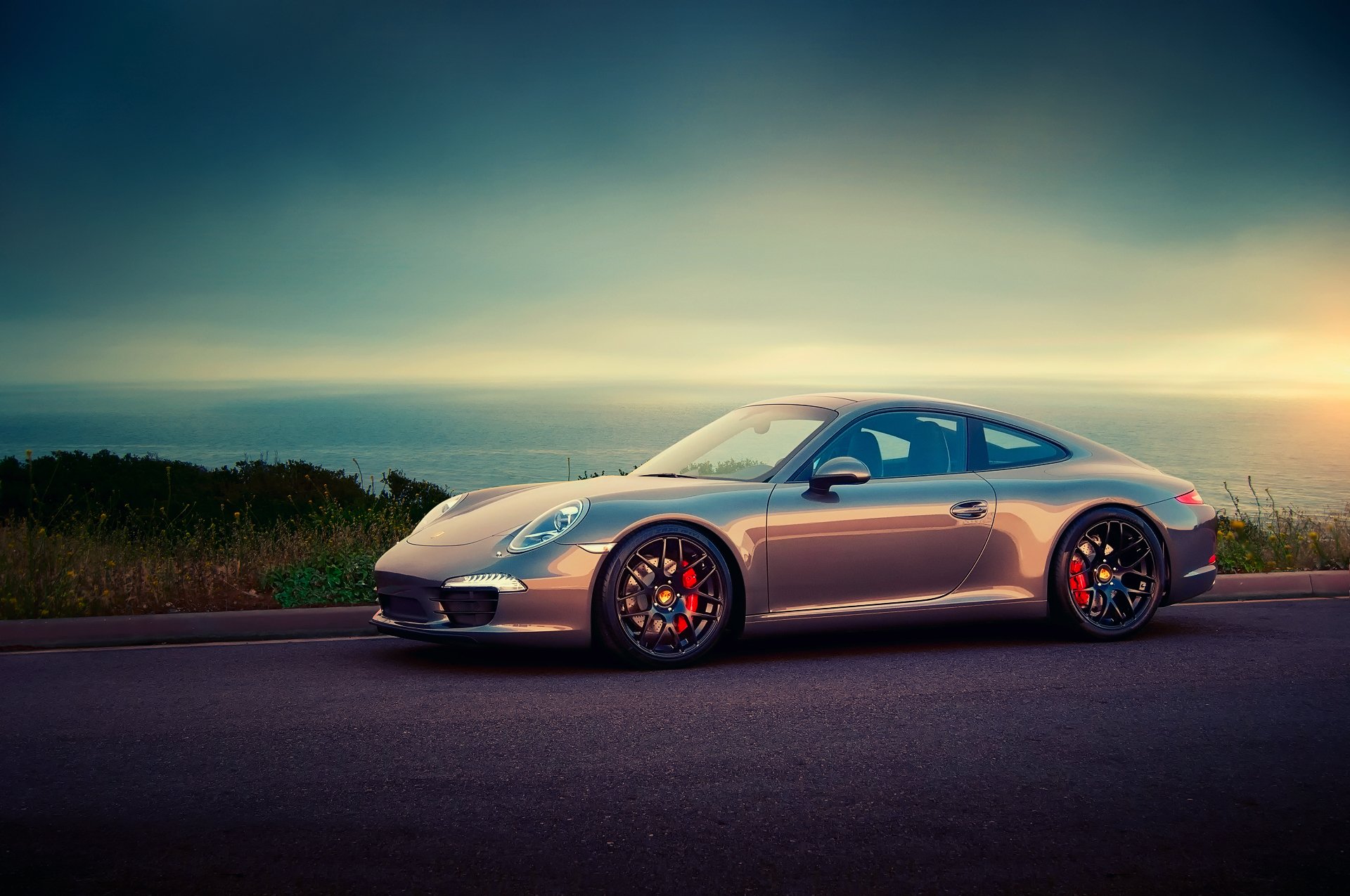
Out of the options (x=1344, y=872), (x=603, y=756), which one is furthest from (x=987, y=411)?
(x=1344, y=872)

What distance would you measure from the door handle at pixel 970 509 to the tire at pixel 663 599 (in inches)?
58.1

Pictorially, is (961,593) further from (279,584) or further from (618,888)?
(279,584)

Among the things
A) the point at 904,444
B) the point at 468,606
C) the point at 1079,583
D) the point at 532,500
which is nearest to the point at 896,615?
the point at 904,444

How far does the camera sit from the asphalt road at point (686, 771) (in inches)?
148

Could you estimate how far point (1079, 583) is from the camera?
768 centimetres

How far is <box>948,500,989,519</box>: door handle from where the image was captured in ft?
24.3

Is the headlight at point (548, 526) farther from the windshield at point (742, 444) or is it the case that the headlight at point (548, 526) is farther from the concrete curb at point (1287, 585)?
the concrete curb at point (1287, 585)

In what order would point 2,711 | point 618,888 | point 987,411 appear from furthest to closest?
point 987,411, point 2,711, point 618,888

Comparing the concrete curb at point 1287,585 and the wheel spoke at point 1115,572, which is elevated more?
the wheel spoke at point 1115,572

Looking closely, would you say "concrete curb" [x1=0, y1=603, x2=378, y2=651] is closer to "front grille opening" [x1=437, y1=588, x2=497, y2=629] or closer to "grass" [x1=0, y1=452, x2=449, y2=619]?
"grass" [x1=0, y1=452, x2=449, y2=619]

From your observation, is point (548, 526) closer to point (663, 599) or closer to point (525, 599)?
point (525, 599)

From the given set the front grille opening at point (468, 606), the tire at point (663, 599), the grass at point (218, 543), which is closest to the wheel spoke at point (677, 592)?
the tire at point (663, 599)

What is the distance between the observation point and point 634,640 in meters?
6.75

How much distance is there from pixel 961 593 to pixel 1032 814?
3222 millimetres
